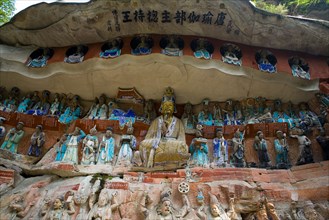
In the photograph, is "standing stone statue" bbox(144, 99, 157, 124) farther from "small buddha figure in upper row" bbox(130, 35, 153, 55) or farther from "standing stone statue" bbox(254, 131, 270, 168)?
"standing stone statue" bbox(254, 131, 270, 168)

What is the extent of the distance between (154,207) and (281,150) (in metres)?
3.01

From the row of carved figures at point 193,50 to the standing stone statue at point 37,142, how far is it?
1.75 meters

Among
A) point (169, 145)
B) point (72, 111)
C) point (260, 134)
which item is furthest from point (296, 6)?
point (72, 111)

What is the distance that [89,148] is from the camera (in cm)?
723

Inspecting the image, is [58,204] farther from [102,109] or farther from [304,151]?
[304,151]

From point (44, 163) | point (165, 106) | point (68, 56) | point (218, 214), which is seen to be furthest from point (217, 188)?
point (68, 56)

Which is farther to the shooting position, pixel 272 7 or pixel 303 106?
pixel 272 7

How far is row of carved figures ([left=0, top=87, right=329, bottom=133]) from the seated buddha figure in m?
0.41

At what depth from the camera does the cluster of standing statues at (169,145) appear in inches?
271

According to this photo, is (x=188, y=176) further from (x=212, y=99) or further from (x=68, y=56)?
(x=68, y=56)

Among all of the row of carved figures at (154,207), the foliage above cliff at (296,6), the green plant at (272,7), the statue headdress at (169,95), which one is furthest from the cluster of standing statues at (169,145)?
the foliage above cliff at (296,6)

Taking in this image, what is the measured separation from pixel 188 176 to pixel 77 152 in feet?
8.28

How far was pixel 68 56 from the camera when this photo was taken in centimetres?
858

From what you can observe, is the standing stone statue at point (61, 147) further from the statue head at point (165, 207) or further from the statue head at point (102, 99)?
the statue head at point (165, 207)
